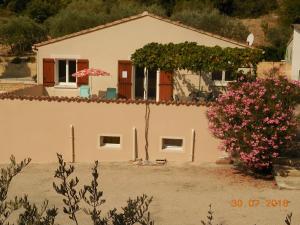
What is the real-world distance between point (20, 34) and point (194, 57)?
34026 mm

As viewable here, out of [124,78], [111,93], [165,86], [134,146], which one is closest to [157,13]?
[124,78]

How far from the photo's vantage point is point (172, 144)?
54.3 ft

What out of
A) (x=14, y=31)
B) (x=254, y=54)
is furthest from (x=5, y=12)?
(x=254, y=54)

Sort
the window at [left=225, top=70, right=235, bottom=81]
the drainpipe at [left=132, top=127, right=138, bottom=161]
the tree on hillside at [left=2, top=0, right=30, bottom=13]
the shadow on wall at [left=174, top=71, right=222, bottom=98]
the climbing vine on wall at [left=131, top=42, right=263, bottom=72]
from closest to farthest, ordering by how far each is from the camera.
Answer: the drainpipe at [left=132, top=127, right=138, bottom=161], the climbing vine on wall at [left=131, top=42, right=263, bottom=72], the window at [left=225, top=70, right=235, bottom=81], the shadow on wall at [left=174, top=71, right=222, bottom=98], the tree on hillside at [left=2, top=0, right=30, bottom=13]

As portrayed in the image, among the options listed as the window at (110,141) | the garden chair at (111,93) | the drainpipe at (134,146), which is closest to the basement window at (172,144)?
the drainpipe at (134,146)

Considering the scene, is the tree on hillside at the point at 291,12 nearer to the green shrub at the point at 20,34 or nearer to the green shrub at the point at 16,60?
the green shrub at the point at 20,34

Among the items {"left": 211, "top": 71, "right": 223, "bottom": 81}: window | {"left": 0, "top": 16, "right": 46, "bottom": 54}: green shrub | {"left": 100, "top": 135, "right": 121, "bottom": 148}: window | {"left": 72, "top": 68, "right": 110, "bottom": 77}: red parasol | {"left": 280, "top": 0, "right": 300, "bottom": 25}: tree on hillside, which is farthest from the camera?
{"left": 280, "top": 0, "right": 300, "bottom": 25}: tree on hillside

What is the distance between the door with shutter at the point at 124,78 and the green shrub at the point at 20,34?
29729mm

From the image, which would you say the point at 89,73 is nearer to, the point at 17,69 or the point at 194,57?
the point at 194,57

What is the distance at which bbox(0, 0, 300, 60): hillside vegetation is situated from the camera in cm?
4428

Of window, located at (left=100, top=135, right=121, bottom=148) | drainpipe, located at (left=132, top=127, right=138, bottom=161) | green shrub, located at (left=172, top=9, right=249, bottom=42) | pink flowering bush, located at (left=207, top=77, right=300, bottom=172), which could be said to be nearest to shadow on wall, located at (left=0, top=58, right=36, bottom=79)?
green shrub, located at (left=172, top=9, right=249, bottom=42)

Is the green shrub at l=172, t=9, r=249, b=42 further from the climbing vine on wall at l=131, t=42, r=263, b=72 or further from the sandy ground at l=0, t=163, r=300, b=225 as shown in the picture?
the sandy ground at l=0, t=163, r=300, b=225

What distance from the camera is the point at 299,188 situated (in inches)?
509

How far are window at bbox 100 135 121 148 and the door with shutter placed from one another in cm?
656
